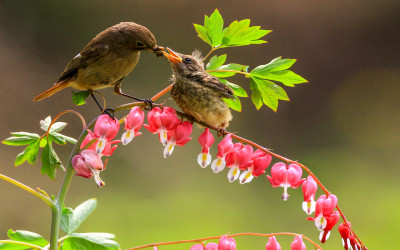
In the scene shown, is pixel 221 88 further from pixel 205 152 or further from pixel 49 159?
pixel 49 159

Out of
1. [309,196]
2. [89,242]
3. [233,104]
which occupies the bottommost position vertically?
[89,242]

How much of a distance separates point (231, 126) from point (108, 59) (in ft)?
10.2

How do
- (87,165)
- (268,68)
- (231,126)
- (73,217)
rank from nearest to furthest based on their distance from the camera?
(87,165) < (73,217) < (268,68) < (231,126)

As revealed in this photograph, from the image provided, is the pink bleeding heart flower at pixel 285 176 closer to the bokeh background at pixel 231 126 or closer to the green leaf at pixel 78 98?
the green leaf at pixel 78 98

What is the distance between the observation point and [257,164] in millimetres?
1098

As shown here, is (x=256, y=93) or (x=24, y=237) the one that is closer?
(x=24, y=237)

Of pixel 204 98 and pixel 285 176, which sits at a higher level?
pixel 204 98

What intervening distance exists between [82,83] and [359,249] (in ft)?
2.19

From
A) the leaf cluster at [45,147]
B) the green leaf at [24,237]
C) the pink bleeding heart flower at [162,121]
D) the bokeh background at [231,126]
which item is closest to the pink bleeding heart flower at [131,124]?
the pink bleeding heart flower at [162,121]

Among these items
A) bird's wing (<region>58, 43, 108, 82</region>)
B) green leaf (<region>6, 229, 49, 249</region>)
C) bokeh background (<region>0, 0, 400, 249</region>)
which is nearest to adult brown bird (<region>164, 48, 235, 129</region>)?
bird's wing (<region>58, 43, 108, 82</region>)

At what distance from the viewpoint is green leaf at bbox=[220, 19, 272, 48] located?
1.18 metres

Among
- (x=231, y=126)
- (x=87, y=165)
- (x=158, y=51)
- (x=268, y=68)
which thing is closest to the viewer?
(x=87, y=165)

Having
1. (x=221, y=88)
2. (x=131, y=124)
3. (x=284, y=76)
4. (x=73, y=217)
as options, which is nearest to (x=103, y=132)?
Result: (x=131, y=124)

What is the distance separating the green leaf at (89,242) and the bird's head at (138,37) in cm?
46
